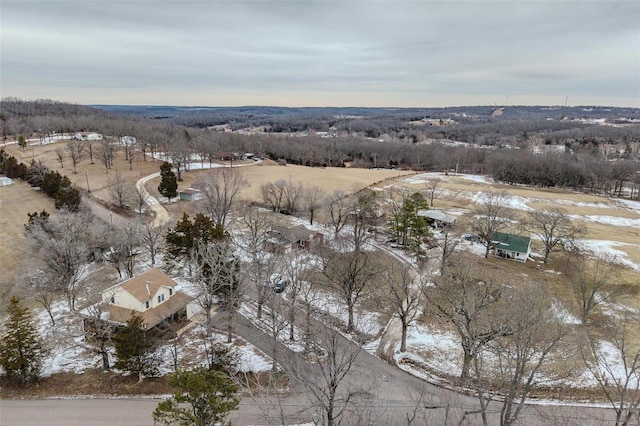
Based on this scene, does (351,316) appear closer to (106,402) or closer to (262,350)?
(262,350)

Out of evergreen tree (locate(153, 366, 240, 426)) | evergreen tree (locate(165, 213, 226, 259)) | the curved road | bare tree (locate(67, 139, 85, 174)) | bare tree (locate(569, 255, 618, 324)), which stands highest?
bare tree (locate(67, 139, 85, 174))

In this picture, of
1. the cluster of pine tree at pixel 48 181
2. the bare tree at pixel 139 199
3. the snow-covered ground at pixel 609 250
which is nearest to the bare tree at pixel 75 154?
the cluster of pine tree at pixel 48 181

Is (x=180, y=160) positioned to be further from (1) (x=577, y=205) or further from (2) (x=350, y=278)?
(1) (x=577, y=205)

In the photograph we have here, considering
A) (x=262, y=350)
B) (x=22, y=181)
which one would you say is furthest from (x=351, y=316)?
(x=22, y=181)

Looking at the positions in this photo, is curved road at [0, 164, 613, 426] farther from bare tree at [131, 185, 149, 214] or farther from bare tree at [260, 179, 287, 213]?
bare tree at [260, 179, 287, 213]

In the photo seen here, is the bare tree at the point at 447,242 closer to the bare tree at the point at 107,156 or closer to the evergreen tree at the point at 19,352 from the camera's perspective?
the evergreen tree at the point at 19,352

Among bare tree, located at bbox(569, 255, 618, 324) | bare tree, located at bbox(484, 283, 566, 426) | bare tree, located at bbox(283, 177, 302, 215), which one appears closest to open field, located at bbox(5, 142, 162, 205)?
bare tree, located at bbox(283, 177, 302, 215)
